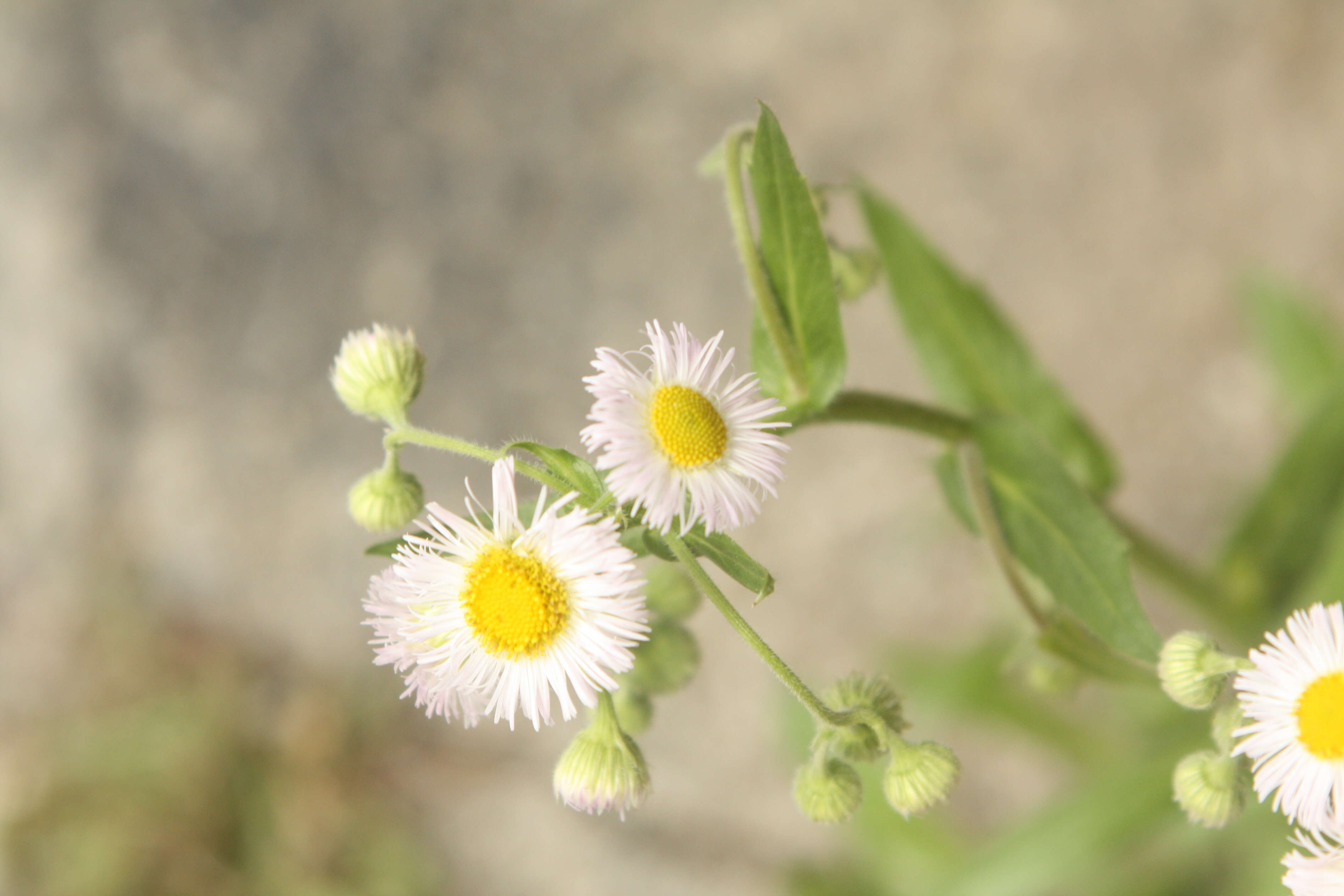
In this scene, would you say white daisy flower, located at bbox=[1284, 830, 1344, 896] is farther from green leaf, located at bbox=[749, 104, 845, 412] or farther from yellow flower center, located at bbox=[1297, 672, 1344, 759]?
green leaf, located at bbox=[749, 104, 845, 412]

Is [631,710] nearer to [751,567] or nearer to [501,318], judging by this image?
[751,567]

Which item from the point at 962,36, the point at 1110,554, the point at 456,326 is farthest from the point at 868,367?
the point at 1110,554

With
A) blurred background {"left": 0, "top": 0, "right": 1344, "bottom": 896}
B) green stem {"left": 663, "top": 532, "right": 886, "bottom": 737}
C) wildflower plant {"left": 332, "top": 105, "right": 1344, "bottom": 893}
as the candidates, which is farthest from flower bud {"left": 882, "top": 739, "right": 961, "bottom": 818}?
blurred background {"left": 0, "top": 0, "right": 1344, "bottom": 896}

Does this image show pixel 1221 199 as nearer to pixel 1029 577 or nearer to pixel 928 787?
pixel 1029 577

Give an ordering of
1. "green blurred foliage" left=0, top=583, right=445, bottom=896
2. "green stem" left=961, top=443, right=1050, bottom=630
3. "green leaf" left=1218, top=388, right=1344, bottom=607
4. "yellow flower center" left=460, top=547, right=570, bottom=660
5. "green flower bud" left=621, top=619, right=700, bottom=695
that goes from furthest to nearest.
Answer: "green blurred foliage" left=0, top=583, right=445, bottom=896 → "green leaf" left=1218, top=388, right=1344, bottom=607 → "green stem" left=961, top=443, right=1050, bottom=630 → "green flower bud" left=621, top=619, right=700, bottom=695 → "yellow flower center" left=460, top=547, right=570, bottom=660

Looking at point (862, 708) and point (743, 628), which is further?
point (862, 708)

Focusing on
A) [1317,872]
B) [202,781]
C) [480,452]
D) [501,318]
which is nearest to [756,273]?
[480,452]
